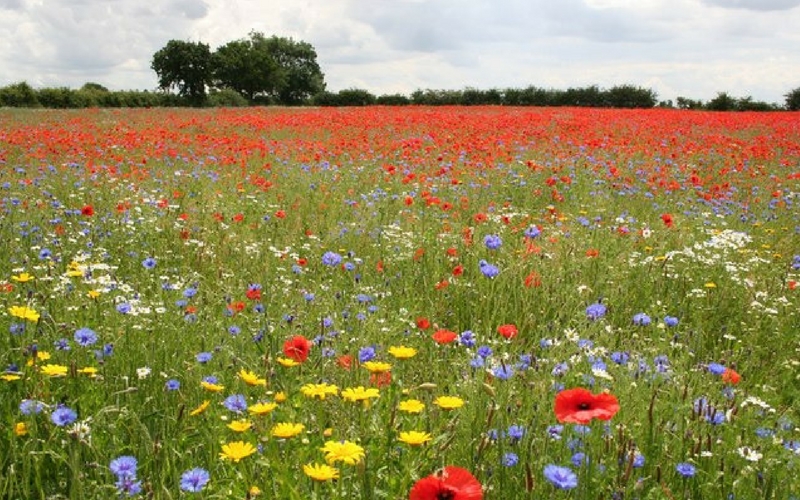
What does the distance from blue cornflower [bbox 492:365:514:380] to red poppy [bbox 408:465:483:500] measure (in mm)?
995

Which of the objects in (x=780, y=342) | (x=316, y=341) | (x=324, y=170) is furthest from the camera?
(x=324, y=170)

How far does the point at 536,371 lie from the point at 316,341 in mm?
942

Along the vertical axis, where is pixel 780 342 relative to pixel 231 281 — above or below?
below

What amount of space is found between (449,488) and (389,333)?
2079 mm

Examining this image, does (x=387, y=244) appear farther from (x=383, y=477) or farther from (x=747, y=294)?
(x=383, y=477)

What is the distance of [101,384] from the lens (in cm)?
268

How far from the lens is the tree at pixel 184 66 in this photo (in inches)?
2264

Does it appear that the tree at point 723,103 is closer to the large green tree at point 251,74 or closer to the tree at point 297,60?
the large green tree at point 251,74

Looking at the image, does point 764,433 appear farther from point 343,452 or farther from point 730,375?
point 343,452

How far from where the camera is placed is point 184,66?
189ft

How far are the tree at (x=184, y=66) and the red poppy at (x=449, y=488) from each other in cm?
5967

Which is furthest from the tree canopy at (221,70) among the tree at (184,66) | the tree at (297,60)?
the tree at (297,60)

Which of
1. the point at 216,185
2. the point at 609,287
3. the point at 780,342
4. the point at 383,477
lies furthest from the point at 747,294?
the point at 216,185

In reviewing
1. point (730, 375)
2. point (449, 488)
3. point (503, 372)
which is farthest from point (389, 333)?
point (449, 488)
